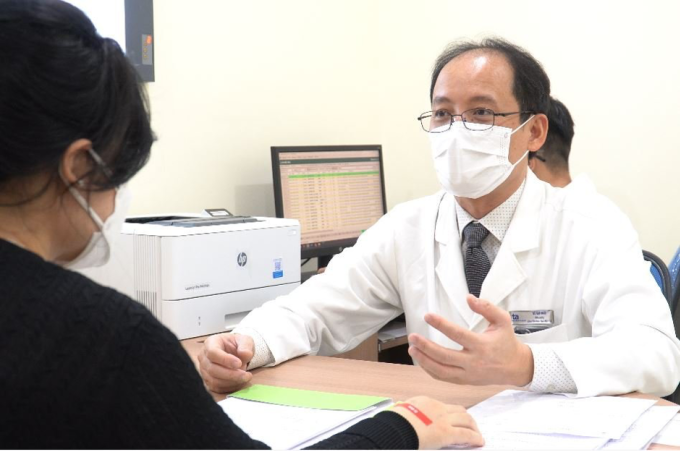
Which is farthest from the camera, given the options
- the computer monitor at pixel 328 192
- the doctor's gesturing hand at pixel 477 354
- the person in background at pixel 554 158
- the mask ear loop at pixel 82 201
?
the computer monitor at pixel 328 192

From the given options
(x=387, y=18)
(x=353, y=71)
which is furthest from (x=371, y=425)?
(x=387, y=18)

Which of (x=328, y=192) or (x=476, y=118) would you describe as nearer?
(x=476, y=118)

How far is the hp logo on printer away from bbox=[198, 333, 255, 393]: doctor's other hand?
588mm

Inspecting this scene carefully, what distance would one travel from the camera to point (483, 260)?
5.77 ft

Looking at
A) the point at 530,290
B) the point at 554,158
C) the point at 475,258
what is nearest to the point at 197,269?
the point at 475,258

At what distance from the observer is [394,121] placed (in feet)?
11.8

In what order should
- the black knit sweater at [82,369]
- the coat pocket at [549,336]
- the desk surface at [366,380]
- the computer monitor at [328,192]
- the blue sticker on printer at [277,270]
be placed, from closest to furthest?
the black knit sweater at [82,369], the desk surface at [366,380], the coat pocket at [549,336], the blue sticker on printer at [277,270], the computer monitor at [328,192]

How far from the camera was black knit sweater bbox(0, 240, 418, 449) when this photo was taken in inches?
29.9

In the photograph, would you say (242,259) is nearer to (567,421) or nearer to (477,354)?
(477,354)

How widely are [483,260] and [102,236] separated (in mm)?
982

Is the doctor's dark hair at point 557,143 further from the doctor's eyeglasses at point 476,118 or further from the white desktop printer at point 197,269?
the white desktop printer at point 197,269

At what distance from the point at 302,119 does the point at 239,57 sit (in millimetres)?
411

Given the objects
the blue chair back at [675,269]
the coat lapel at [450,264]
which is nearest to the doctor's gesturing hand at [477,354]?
the coat lapel at [450,264]

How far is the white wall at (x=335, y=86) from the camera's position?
2.64 metres
